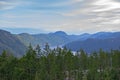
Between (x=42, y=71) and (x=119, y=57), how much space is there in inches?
1896

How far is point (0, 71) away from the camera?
351 feet

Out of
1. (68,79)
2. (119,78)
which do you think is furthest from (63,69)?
(119,78)

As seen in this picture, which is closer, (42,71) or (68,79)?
(42,71)

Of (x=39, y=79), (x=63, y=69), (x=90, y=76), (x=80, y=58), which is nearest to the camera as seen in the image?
(x=39, y=79)

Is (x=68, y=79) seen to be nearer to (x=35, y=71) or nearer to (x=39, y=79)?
(x=35, y=71)

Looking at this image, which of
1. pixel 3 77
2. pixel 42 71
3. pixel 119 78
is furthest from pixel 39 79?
pixel 119 78

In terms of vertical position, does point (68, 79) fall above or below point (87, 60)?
below

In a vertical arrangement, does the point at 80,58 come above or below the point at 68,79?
above

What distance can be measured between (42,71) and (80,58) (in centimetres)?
3441

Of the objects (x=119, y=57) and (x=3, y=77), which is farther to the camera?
(x=119, y=57)

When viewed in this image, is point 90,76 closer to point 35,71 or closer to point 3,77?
point 35,71

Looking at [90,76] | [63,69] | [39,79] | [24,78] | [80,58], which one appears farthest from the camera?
[80,58]

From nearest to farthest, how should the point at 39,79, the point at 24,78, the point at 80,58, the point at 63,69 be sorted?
the point at 39,79, the point at 24,78, the point at 63,69, the point at 80,58

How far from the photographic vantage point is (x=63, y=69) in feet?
405
